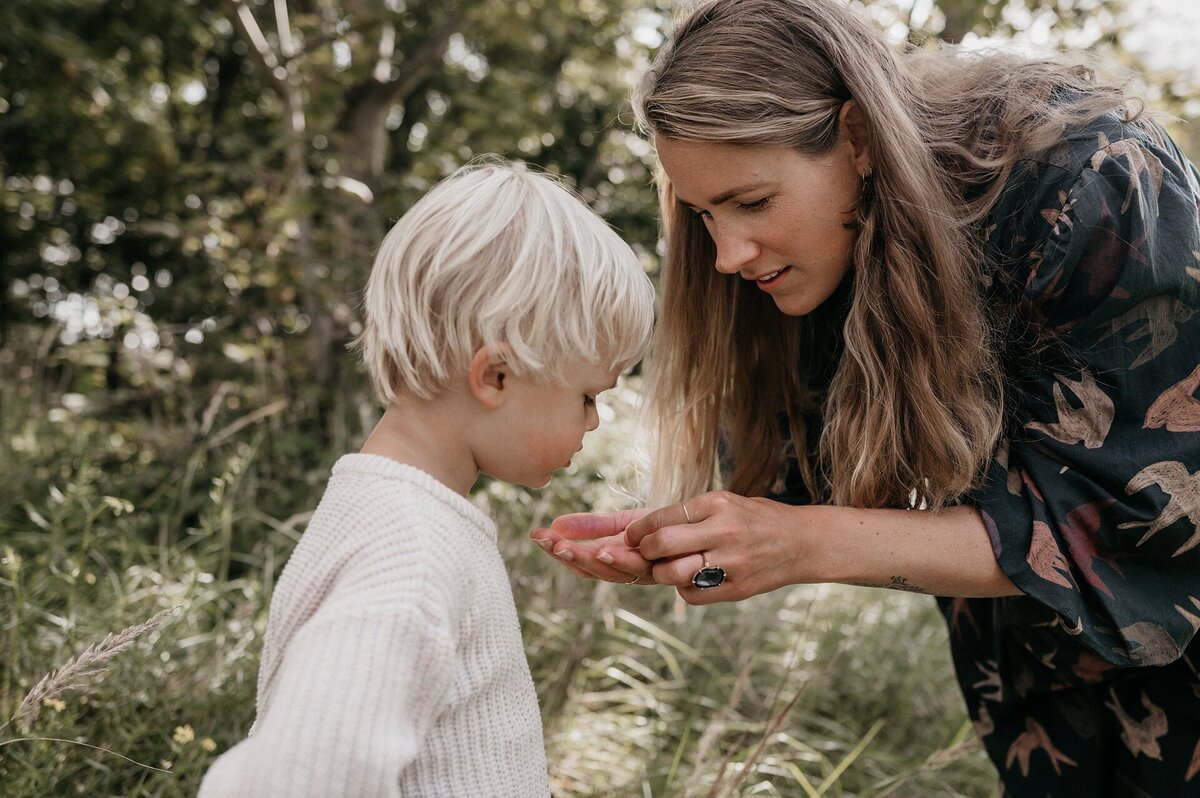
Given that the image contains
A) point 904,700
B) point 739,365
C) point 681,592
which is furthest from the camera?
point 904,700

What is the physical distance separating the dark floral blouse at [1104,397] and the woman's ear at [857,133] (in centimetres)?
24

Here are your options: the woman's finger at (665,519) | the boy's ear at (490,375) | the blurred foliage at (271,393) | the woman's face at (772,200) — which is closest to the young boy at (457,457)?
the boy's ear at (490,375)

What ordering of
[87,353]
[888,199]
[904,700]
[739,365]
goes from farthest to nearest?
[87,353], [904,700], [739,365], [888,199]

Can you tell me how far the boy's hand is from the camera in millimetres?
1602

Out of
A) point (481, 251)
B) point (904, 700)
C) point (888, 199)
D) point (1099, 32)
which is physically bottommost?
point (904, 700)

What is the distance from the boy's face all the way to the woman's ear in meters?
0.66

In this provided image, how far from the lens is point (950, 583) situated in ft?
5.43

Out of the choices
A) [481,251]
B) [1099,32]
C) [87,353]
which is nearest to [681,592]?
[481,251]

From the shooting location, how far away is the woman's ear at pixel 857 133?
1719 mm

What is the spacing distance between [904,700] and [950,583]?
6.17 feet

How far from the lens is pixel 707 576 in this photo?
153 cm

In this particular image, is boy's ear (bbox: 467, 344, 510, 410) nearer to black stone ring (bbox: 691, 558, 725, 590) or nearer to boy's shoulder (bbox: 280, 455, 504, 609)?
boy's shoulder (bbox: 280, 455, 504, 609)

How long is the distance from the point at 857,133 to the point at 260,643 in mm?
1708

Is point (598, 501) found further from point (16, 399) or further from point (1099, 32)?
point (1099, 32)
